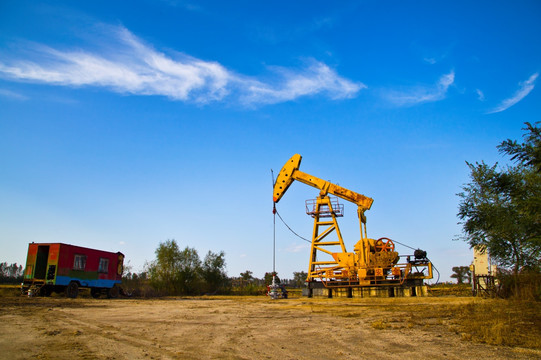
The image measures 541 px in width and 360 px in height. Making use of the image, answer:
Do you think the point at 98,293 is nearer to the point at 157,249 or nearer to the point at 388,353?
the point at 157,249

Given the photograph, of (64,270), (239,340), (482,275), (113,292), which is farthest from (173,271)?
(239,340)

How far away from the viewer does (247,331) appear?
7645 mm

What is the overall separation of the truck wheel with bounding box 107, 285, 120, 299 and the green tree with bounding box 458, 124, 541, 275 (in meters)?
19.9

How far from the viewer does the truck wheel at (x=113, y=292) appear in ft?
74.4

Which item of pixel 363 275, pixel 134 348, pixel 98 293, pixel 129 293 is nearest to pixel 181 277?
pixel 129 293

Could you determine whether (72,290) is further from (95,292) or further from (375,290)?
(375,290)

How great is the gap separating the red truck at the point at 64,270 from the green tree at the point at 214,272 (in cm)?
1595

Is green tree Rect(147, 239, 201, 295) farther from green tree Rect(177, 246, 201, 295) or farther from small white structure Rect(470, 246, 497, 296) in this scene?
small white structure Rect(470, 246, 497, 296)

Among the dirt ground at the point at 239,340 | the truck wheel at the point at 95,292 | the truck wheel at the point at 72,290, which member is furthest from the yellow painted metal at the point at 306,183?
the dirt ground at the point at 239,340

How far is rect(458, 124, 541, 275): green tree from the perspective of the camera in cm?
546

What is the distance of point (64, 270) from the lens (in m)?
19.3

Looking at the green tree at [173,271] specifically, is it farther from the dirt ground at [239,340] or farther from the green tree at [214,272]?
the dirt ground at [239,340]

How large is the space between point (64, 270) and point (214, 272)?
807 inches

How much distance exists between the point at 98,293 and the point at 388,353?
21.8 m
